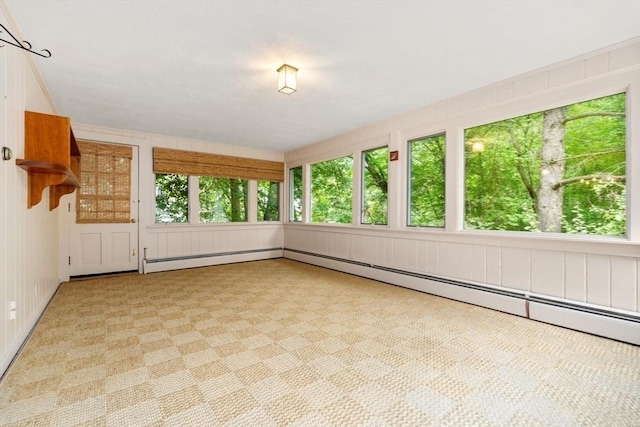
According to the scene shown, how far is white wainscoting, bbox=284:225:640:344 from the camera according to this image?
8.11 feet

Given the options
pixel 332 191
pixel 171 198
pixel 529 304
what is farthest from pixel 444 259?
pixel 171 198

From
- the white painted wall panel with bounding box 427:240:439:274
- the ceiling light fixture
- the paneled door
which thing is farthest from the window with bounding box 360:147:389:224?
the paneled door

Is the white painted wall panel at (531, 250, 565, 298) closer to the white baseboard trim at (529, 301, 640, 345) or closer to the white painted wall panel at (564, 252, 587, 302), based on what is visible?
the white painted wall panel at (564, 252, 587, 302)

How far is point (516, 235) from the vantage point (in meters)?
3.07

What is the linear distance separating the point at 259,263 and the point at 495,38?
5.11m

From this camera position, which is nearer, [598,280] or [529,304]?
[598,280]

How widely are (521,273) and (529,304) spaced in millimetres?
308

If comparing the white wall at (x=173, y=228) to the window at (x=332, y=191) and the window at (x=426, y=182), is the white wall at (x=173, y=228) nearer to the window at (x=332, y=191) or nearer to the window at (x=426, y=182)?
the window at (x=332, y=191)

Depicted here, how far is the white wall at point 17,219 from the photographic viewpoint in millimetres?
1976

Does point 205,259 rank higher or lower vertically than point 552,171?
lower

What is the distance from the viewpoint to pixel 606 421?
152 centimetres

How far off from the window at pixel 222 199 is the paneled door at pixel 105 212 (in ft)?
3.76

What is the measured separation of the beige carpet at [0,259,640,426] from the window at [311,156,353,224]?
2.36 meters

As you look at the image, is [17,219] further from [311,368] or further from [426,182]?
[426,182]
